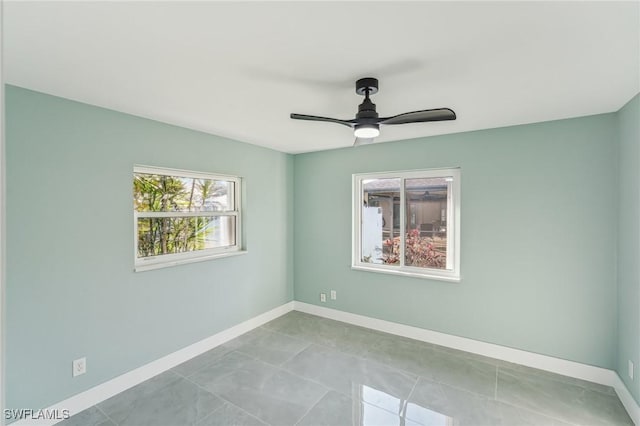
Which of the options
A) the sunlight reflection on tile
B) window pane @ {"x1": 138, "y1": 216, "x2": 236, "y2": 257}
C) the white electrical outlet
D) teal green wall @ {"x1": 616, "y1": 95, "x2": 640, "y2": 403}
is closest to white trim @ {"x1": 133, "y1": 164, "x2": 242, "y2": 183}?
window pane @ {"x1": 138, "y1": 216, "x2": 236, "y2": 257}

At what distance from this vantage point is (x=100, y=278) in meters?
2.42

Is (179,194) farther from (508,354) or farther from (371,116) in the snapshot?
(508,354)

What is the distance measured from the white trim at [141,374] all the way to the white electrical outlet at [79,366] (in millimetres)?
162

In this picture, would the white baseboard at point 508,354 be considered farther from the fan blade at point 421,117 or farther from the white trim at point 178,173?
the fan blade at point 421,117

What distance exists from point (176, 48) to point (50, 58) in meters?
0.74

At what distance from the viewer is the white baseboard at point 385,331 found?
89.9 inches

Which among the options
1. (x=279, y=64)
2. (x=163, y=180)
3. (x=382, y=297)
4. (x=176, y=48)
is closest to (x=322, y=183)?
(x=382, y=297)

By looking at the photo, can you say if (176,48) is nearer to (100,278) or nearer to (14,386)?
(100,278)

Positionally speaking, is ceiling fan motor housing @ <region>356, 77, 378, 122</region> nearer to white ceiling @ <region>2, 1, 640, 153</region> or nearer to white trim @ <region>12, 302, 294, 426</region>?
white ceiling @ <region>2, 1, 640, 153</region>

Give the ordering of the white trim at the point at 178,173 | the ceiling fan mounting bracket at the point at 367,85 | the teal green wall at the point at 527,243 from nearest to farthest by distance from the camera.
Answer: the ceiling fan mounting bracket at the point at 367,85 < the teal green wall at the point at 527,243 < the white trim at the point at 178,173

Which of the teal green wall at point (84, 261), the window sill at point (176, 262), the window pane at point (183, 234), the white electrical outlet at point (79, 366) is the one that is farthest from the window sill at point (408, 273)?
the white electrical outlet at point (79, 366)

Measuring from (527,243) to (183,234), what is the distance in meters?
3.44

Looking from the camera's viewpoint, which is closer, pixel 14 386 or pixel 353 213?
pixel 14 386

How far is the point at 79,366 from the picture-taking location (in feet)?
7.53
